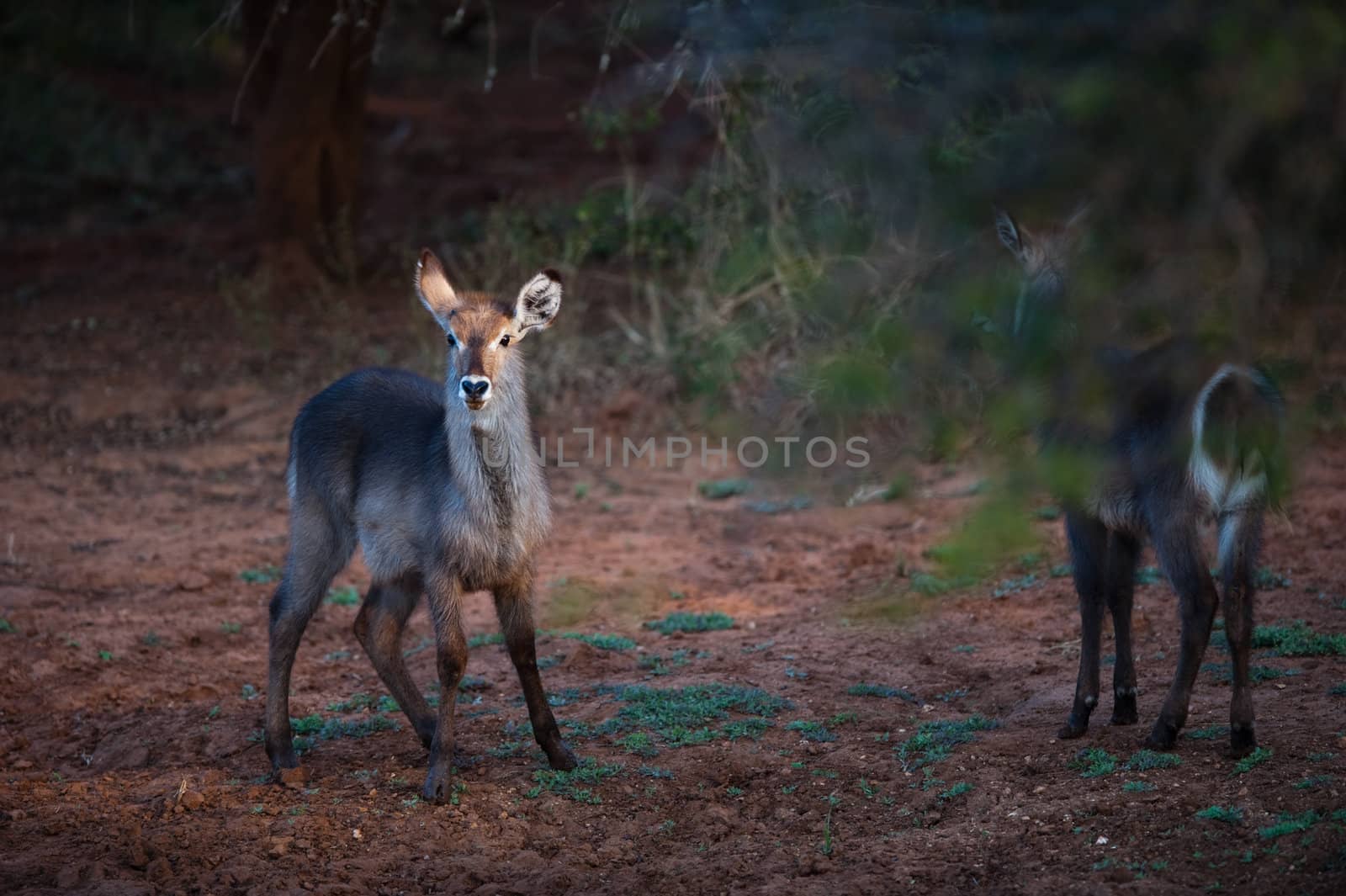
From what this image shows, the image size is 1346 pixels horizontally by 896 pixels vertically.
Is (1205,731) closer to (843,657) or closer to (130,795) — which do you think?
(843,657)

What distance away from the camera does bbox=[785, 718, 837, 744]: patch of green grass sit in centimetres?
569

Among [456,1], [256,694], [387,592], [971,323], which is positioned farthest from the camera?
[456,1]

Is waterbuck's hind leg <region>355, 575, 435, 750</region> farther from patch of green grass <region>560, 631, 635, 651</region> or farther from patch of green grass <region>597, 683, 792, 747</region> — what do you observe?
patch of green grass <region>560, 631, 635, 651</region>

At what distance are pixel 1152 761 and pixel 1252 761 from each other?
0.34m

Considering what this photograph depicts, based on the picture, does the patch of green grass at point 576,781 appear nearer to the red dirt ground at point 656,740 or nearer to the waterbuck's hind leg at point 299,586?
the red dirt ground at point 656,740

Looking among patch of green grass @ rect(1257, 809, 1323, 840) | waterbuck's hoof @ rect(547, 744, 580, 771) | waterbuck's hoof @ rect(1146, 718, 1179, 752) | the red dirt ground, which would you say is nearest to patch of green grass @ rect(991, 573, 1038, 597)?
the red dirt ground

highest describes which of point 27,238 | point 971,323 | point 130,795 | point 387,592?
point 27,238

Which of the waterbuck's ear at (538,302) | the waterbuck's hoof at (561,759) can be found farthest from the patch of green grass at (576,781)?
the waterbuck's ear at (538,302)

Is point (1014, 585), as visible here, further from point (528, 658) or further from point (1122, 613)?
point (528, 658)

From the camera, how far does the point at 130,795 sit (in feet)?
17.5

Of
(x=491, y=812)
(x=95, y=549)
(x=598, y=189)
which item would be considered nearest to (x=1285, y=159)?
(x=491, y=812)

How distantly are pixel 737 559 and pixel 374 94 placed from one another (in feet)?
44.5

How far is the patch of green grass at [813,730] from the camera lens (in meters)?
5.69

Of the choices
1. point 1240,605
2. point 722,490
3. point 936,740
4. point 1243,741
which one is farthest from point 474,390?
point 722,490
